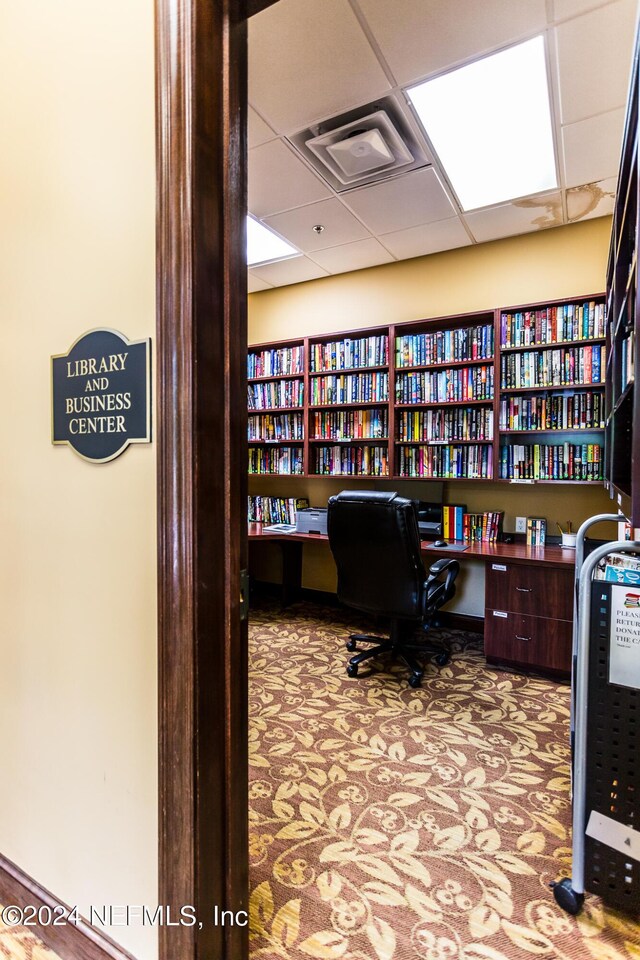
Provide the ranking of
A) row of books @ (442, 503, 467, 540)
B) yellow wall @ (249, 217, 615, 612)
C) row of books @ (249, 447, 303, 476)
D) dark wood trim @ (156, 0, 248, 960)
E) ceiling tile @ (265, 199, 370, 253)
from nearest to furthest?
dark wood trim @ (156, 0, 248, 960)
ceiling tile @ (265, 199, 370, 253)
yellow wall @ (249, 217, 615, 612)
row of books @ (442, 503, 467, 540)
row of books @ (249, 447, 303, 476)

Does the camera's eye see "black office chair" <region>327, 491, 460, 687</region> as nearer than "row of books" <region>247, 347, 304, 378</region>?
Yes

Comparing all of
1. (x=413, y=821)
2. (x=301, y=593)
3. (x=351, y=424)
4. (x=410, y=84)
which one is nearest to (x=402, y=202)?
(x=410, y=84)

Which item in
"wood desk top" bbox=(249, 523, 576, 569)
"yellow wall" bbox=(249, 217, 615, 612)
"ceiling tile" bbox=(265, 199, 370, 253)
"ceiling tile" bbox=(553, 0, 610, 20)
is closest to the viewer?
"ceiling tile" bbox=(553, 0, 610, 20)

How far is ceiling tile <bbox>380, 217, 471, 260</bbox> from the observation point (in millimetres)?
3250

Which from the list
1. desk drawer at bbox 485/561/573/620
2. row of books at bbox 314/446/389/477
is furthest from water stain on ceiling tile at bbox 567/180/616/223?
desk drawer at bbox 485/561/573/620

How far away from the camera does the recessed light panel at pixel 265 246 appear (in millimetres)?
3338

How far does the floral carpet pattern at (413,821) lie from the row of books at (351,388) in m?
2.11

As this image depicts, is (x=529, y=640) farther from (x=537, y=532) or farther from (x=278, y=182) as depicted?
(x=278, y=182)

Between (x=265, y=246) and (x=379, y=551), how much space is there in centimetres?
253

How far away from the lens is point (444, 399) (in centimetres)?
354

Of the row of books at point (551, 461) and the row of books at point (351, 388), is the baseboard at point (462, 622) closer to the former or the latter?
the row of books at point (551, 461)

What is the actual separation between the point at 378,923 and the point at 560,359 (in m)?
3.10

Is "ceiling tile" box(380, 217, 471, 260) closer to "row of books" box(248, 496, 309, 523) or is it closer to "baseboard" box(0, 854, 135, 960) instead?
"row of books" box(248, 496, 309, 523)

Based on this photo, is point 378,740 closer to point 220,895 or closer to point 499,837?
point 499,837
